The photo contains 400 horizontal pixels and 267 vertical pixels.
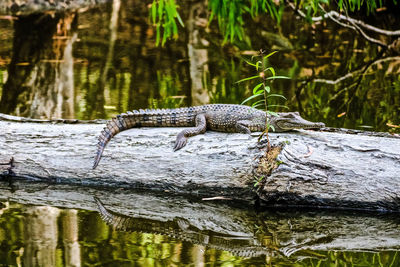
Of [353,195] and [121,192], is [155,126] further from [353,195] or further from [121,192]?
[353,195]

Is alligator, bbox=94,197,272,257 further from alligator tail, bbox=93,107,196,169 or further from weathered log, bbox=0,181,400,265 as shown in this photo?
alligator tail, bbox=93,107,196,169

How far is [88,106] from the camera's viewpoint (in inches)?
356

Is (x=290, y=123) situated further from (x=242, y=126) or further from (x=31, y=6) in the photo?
(x=31, y=6)

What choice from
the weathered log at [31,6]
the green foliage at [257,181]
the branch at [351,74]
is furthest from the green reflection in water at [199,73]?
the green foliage at [257,181]

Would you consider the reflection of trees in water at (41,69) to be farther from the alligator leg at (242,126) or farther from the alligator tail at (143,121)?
the alligator leg at (242,126)

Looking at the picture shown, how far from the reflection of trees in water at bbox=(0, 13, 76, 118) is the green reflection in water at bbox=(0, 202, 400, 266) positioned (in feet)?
11.3

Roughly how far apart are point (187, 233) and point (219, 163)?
31.7 inches

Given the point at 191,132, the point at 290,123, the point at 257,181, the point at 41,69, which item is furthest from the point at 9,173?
the point at 41,69

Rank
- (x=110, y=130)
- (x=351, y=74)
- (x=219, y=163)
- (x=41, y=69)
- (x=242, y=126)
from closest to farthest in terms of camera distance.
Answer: (x=219, y=163) < (x=110, y=130) < (x=242, y=126) < (x=351, y=74) < (x=41, y=69)

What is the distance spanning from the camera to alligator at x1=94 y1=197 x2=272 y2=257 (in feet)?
16.6

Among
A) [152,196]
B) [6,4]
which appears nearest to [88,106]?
[152,196]

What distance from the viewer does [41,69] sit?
11.7 meters

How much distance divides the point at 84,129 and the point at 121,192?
0.77 meters

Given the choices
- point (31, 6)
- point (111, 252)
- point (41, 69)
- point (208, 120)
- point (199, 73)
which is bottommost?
point (111, 252)
